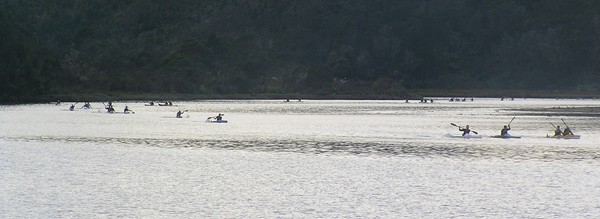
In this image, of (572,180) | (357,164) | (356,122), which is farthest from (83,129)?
(572,180)

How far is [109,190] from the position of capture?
47.8 meters

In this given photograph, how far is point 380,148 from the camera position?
245ft

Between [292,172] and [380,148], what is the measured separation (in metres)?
18.9

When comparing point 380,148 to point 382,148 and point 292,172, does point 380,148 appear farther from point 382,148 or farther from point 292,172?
point 292,172

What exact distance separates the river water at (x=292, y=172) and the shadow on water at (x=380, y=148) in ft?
0.30

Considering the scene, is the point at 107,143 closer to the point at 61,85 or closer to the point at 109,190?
the point at 109,190

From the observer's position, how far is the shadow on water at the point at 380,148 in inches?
2709

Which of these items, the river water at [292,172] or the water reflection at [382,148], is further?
the water reflection at [382,148]

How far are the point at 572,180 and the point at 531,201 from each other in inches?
350

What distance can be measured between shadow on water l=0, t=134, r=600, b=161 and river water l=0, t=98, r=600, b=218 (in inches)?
3.6

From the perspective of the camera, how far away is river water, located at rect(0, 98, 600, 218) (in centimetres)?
4297

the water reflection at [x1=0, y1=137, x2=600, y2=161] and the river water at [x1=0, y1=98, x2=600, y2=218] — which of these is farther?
the water reflection at [x1=0, y1=137, x2=600, y2=161]

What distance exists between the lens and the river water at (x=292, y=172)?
43.0 metres

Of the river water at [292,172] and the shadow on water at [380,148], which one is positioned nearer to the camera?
the river water at [292,172]
